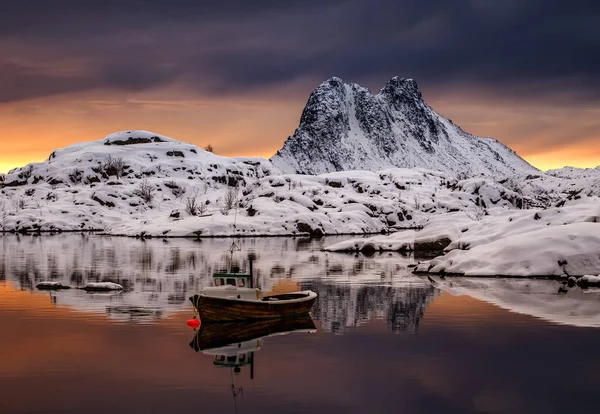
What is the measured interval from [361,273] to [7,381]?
45.2 meters

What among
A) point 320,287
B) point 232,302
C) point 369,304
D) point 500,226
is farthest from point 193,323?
point 500,226

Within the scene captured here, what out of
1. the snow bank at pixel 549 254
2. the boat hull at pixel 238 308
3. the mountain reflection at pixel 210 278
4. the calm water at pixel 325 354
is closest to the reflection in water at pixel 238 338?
the calm water at pixel 325 354

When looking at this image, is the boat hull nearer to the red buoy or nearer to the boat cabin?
the red buoy

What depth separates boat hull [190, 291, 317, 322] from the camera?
3447cm

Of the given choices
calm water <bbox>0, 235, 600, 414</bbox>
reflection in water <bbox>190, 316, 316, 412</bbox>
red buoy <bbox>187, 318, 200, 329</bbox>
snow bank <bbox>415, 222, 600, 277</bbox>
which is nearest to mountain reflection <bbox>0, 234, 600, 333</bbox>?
calm water <bbox>0, 235, 600, 414</bbox>

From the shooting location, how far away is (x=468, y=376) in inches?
1006

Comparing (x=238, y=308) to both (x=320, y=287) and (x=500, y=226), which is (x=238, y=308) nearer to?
(x=320, y=287)

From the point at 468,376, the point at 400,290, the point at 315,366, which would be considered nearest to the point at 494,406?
the point at 468,376

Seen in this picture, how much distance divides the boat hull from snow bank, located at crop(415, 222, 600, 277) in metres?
25.3

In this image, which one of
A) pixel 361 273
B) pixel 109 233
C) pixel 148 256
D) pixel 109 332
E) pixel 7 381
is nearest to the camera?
pixel 7 381

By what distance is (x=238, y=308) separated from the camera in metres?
34.9

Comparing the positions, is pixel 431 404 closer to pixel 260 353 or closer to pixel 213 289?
pixel 260 353

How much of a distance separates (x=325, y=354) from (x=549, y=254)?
32.1 m

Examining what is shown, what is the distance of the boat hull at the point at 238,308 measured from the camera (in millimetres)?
34469
